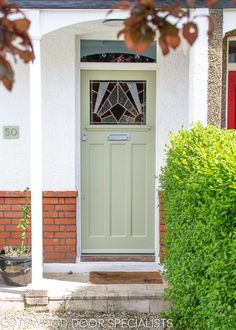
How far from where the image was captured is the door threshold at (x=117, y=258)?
21.4 feet

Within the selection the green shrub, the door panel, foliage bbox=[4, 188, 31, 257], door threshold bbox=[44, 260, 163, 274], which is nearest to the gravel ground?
the green shrub

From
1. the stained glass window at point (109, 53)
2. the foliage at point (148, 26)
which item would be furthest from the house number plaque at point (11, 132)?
the foliage at point (148, 26)

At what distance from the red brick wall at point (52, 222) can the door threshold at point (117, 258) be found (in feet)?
0.95

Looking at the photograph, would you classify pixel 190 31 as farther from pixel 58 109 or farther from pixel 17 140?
pixel 17 140

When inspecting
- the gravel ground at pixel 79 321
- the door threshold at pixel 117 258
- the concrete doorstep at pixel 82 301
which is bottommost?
the gravel ground at pixel 79 321

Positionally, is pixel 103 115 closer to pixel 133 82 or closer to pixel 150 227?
pixel 133 82

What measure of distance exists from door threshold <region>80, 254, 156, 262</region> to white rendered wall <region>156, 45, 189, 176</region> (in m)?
1.45

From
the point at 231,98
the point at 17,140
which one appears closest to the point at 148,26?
the point at 17,140

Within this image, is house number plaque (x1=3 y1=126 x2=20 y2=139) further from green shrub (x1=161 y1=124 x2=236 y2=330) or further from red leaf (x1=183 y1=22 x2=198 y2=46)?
red leaf (x1=183 y1=22 x2=198 y2=46)

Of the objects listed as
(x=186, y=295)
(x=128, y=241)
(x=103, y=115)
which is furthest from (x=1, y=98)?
(x=186, y=295)

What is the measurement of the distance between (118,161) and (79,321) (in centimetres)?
212

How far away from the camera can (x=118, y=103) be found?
6.52m

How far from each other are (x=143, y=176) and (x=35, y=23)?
2.40m

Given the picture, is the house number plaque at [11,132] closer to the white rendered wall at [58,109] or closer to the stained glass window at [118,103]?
the white rendered wall at [58,109]
